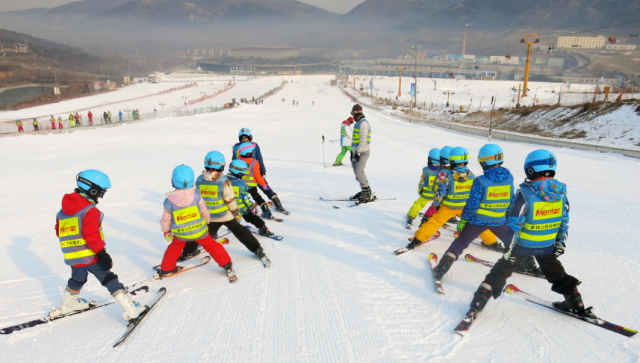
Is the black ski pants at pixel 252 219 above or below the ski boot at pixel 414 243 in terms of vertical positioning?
above

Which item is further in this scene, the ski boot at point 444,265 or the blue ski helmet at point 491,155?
the ski boot at point 444,265

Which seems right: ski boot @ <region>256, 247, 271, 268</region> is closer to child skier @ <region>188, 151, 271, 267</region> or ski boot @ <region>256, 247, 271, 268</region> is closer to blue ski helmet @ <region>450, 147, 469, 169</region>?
child skier @ <region>188, 151, 271, 267</region>

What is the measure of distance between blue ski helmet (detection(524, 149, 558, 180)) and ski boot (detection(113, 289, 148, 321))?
389cm

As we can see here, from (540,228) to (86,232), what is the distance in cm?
408

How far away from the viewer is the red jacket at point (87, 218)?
335 cm

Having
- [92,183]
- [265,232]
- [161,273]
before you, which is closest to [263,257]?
[265,232]

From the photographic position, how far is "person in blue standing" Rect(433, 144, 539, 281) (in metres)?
3.86

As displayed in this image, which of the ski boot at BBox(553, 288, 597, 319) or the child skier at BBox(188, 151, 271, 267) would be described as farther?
the child skier at BBox(188, 151, 271, 267)

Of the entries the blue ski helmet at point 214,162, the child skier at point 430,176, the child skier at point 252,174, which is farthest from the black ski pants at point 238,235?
the child skier at point 430,176

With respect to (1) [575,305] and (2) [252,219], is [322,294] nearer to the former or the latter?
(2) [252,219]

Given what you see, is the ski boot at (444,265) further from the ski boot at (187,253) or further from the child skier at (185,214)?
the ski boot at (187,253)

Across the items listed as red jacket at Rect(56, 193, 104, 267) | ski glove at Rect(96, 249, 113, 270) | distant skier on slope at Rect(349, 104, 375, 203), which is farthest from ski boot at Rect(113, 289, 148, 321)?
distant skier on slope at Rect(349, 104, 375, 203)

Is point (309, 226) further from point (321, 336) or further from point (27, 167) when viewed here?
point (27, 167)

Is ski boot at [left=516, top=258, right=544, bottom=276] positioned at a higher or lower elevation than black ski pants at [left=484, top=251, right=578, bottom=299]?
lower
